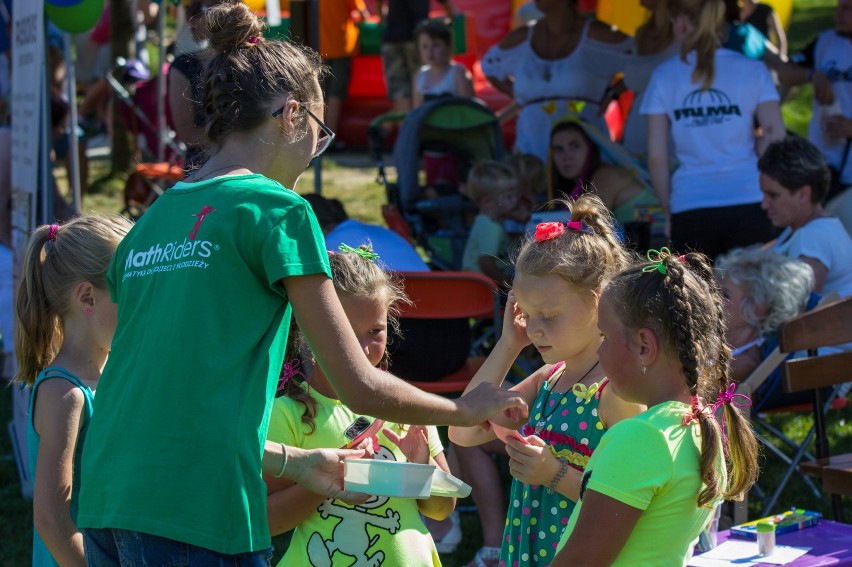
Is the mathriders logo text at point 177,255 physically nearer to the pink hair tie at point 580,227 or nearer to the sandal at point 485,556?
the pink hair tie at point 580,227

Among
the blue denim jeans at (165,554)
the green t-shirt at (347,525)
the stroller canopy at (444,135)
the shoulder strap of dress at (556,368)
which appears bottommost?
the green t-shirt at (347,525)

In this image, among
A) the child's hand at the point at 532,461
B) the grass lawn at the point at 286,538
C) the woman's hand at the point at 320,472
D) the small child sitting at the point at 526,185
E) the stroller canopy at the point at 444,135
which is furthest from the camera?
the stroller canopy at the point at 444,135

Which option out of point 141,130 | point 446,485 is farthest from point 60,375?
point 141,130

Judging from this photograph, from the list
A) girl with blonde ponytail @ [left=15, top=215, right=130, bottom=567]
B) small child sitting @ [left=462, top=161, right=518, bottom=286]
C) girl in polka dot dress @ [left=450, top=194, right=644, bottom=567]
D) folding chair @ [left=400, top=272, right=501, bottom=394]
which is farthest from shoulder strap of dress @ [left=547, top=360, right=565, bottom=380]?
small child sitting @ [left=462, top=161, right=518, bottom=286]

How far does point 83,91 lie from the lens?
50.9ft

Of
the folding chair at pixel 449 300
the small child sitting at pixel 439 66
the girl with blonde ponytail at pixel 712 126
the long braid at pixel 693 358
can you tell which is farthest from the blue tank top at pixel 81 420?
the small child sitting at pixel 439 66

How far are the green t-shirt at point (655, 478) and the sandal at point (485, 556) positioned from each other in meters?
2.18

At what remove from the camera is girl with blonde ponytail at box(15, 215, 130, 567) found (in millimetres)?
2547

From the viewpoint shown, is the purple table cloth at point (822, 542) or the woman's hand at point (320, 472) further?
the purple table cloth at point (822, 542)

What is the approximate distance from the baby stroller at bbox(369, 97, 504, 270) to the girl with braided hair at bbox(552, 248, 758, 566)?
4415mm

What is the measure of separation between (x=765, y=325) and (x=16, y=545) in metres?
3.32

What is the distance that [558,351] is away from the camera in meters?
2.63

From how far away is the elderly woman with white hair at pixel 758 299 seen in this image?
470 centimetres

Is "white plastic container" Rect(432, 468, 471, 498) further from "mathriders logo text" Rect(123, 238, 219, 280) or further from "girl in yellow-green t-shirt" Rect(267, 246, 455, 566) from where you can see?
"mathriders logo text" Rect(123, 238, 219, 280)
